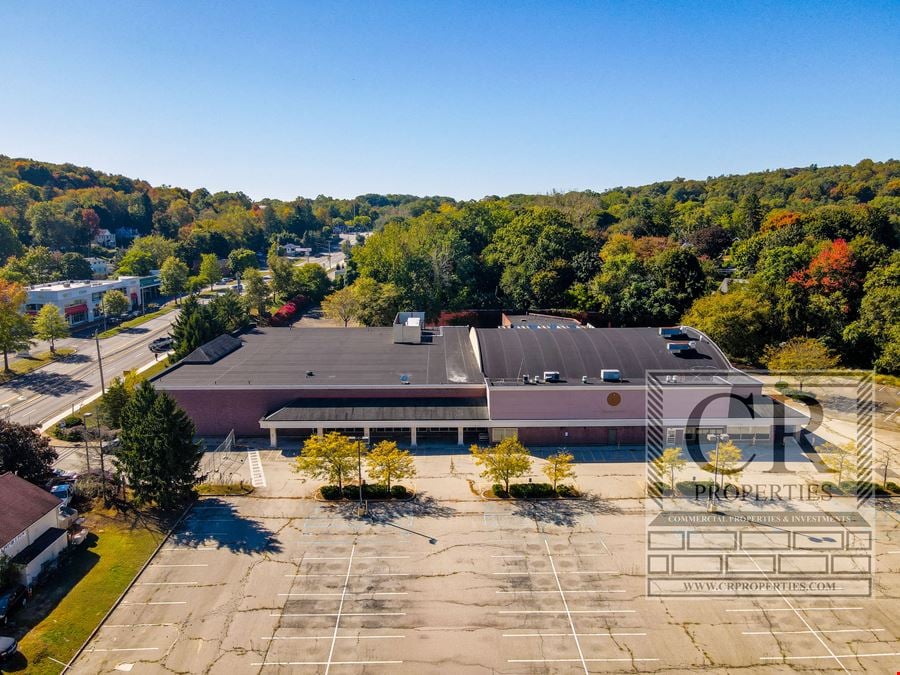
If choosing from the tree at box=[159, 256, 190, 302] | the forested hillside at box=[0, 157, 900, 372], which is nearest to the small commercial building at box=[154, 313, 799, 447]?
the forested hillside at box=[0, 157, 900, 372]

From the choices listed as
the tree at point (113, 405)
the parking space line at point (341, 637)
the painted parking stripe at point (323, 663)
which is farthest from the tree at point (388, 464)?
the tree at point (113, 405)

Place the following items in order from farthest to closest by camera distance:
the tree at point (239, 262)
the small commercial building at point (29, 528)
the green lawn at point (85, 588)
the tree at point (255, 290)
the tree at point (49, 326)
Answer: the tree at point (239, 262) < the tree at point (255, 290) < the tree at point (49, 326) < the small commercial building at point (29, 528) < the green lawn at point (85, 588)

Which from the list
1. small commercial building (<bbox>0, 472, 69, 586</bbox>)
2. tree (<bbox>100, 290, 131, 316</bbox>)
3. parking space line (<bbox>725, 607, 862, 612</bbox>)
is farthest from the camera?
tree (<bbox>100, 290, 131, 316</bbox>)

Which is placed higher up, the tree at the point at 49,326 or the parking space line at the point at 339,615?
the tree at the point at 49,326

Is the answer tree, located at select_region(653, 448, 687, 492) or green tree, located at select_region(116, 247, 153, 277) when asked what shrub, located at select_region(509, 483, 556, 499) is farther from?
green tree, located at select_region(116, 247, 153, 277)

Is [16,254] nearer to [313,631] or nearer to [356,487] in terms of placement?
[356,487]

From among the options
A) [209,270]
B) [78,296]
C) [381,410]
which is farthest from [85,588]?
[209,270]

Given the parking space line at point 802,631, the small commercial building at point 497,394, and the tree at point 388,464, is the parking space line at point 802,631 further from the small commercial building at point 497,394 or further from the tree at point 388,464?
the tree at point 388,464

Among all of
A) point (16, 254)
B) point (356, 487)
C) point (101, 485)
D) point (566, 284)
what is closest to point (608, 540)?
point (356, 487)
